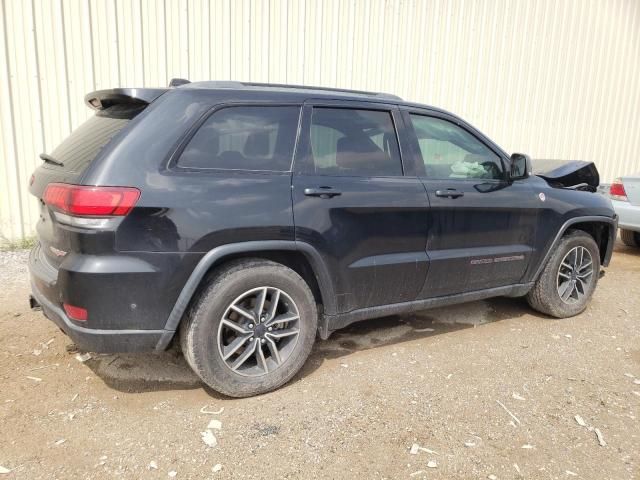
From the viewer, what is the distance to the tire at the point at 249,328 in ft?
9.18

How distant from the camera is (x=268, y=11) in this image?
21.8 ft

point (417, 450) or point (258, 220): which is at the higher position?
point (258, 220)

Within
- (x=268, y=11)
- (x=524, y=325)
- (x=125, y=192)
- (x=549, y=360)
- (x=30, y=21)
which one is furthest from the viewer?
(x=268, y=11)

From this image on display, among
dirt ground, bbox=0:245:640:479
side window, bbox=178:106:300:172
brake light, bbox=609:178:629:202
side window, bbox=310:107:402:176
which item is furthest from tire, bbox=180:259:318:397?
brake light, bbox=609:178:629:202

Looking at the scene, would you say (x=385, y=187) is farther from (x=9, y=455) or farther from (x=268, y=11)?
(x=268, y=11)

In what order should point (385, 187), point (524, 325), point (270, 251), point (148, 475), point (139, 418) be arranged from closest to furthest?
point (148, 475)
point (139, 418)
point (270, 251)
point (385, 187)
point (524, 325)

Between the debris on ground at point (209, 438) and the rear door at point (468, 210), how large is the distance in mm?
1758

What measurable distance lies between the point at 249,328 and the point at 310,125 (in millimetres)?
1290

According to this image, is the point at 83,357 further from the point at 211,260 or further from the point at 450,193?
the point at 450,193

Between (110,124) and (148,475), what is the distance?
6.19 ft

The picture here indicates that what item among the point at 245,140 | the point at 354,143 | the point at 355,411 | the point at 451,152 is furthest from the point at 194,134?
the point at 451,152

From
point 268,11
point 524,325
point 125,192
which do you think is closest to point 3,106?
point 268,11

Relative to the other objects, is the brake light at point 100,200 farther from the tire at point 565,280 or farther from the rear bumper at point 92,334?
the tire at point 565,280

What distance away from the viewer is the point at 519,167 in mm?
3928
